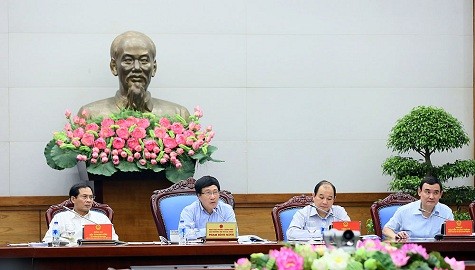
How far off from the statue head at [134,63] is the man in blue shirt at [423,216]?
203cm

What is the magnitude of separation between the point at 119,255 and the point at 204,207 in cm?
136

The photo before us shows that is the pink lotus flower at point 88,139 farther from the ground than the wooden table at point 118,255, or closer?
farther from the ground

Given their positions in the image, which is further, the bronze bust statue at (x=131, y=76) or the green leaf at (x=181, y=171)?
the bronze bust statue at (x=131, y=76)

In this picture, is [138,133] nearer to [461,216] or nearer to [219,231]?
[219,231]

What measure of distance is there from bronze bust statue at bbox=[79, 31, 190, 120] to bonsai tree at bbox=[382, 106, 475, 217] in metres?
1.65

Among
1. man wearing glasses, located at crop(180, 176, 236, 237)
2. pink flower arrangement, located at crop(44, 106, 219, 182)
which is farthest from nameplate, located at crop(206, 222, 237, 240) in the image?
pink flower arrangement, located at crop(44, 106, 219, 182)

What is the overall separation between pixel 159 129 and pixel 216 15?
1.61 metres

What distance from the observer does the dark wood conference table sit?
532cm

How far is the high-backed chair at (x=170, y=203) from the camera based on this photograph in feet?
21.9

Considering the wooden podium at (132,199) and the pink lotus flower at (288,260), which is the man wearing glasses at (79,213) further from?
the pink lotus flower at (288,260)

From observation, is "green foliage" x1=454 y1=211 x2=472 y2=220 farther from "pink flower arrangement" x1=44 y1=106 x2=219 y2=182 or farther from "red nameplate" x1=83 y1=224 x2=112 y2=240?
"red nameplate" x1=83 y1=224 x2=112 y2=240

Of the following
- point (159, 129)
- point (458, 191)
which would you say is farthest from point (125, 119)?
point (458, 191)

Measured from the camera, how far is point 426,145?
8148 millimetres

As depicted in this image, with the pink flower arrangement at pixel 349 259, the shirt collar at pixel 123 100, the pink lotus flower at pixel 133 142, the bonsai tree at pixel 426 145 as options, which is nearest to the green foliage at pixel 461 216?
the bonsai tree at pixel 426 145
